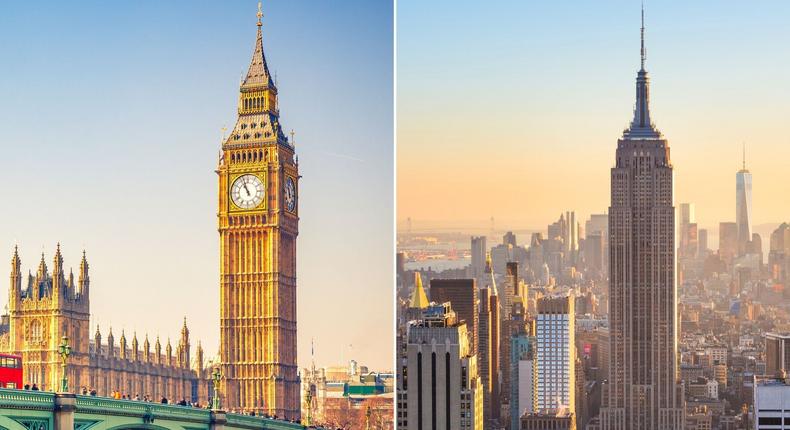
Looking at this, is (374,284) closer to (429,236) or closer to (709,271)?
(429,236)

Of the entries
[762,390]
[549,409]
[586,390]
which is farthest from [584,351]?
[762,390]

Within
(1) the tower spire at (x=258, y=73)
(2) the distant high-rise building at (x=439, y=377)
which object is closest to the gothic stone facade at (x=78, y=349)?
(1) the tower spire at (x=258, y=73)

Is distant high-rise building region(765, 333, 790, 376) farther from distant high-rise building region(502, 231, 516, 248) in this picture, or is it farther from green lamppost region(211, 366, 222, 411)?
green lamppost region(211, 366, 222, 411)

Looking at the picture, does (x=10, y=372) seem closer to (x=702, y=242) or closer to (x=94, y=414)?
(x=94, y=414)

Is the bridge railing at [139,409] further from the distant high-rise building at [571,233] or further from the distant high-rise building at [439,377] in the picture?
the distant high-rise building at [571,233]

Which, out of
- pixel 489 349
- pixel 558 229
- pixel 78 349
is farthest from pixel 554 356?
pixel 78 349

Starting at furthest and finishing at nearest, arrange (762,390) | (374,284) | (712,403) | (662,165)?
(662,165)
(712,403)
(762,390)
(374,284)
